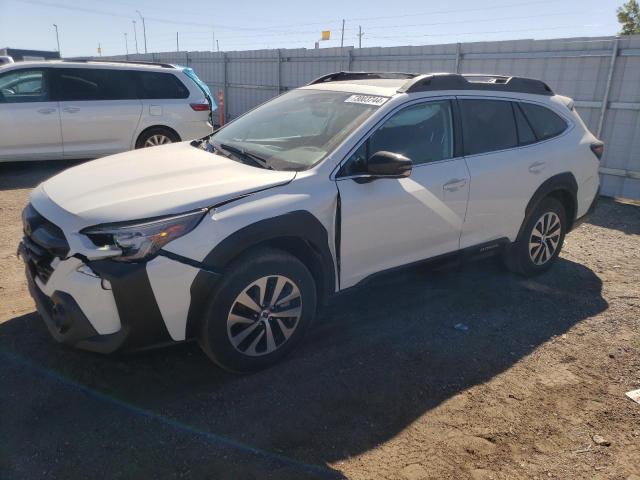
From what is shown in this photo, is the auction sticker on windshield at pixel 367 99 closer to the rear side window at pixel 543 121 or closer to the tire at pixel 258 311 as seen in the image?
the tire at pixel 258 311

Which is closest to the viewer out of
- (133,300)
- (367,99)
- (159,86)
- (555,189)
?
(133,300)

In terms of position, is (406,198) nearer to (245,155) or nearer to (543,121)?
(245,155)

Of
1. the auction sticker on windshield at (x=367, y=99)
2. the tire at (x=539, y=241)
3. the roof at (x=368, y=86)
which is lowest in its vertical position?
the tire at (x=539, y=241)

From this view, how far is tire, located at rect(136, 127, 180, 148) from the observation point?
8922 mm

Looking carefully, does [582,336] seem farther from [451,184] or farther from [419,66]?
[419,66]

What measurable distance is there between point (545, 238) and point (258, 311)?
10.3 ft

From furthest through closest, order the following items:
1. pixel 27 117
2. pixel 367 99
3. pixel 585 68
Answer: pixel 585 68 < pixel 27 117 < pixel 367 99

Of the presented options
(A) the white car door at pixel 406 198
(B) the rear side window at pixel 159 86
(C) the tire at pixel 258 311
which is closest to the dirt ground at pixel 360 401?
(C) the tire at pixel 258 311

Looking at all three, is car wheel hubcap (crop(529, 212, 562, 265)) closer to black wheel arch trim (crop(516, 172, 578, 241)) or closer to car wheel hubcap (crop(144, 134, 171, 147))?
black wheel arch trim (crop(516, 172, 578, 241))

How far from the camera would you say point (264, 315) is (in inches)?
124

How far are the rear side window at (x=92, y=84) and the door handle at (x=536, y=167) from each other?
681cm

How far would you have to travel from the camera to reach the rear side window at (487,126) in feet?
13.7

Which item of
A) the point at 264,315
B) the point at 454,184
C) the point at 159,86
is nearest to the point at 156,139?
the point at 159,86

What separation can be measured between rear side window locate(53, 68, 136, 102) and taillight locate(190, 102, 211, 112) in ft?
3.26
